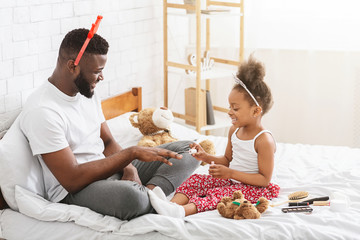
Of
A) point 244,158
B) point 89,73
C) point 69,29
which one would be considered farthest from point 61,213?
point 69,29

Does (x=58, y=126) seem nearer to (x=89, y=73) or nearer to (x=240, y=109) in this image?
(x=89, y=73)

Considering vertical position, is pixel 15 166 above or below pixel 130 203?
above

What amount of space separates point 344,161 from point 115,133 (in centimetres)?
112

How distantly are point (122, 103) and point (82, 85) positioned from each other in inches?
37.9

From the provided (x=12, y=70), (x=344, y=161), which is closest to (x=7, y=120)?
(x=12, y=70)

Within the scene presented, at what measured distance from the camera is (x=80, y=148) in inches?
77.0

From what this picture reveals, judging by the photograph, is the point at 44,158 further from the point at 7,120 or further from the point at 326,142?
the point at 326,142

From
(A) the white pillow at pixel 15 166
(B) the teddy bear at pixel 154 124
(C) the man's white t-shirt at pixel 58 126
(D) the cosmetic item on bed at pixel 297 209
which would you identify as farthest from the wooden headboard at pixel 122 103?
(D) the cosmetic item on bed at pixel 297 209

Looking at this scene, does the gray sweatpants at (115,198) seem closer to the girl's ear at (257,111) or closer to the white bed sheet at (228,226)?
the white bed sheet at (228,226)

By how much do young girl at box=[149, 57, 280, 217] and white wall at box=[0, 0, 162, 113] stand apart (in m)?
0.79

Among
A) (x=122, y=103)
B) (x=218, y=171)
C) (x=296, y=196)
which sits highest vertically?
(x=122, y=103)

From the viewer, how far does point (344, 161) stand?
2.41 meters

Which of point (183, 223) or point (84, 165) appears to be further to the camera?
point (84, 165)

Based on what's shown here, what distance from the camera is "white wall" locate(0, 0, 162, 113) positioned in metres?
2.13
